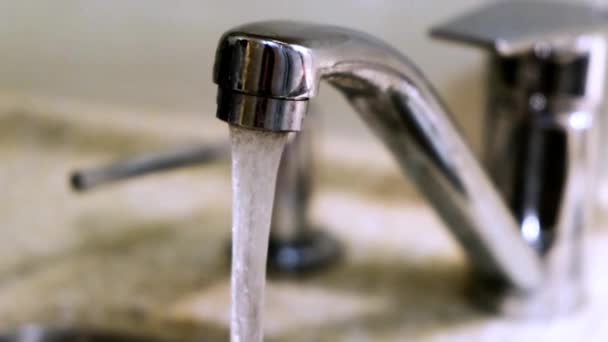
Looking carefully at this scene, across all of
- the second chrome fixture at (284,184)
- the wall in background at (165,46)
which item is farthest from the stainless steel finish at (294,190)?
the wall in background at (165,46)

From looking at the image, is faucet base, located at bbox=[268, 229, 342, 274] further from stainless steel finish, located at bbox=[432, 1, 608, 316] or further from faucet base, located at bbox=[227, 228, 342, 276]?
stainless steel finish, located at bbox=[432, 1, 608, 316]

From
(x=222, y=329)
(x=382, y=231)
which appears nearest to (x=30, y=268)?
(x=222, y=329)

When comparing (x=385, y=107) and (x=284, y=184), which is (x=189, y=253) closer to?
(x=284, y=184)

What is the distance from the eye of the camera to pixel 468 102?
67 cm

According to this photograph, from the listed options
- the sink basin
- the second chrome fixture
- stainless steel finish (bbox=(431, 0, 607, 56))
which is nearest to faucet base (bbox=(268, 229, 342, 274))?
the second chrome fixture

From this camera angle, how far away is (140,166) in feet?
1.84

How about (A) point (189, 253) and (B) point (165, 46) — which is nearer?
(A) point (189, 253)

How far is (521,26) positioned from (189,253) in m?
0.30

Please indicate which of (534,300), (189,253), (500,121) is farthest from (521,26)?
(189,253)

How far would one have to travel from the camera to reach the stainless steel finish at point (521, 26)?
432 millimetres

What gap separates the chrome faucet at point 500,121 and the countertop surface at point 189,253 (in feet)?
0.15

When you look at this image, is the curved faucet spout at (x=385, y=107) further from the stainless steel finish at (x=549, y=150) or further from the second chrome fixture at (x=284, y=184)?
the second chrome fixture at (x=284, y=184)

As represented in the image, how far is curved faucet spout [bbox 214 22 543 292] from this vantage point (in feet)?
0.95

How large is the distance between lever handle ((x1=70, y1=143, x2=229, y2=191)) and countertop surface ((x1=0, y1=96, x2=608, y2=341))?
0.22 feet
